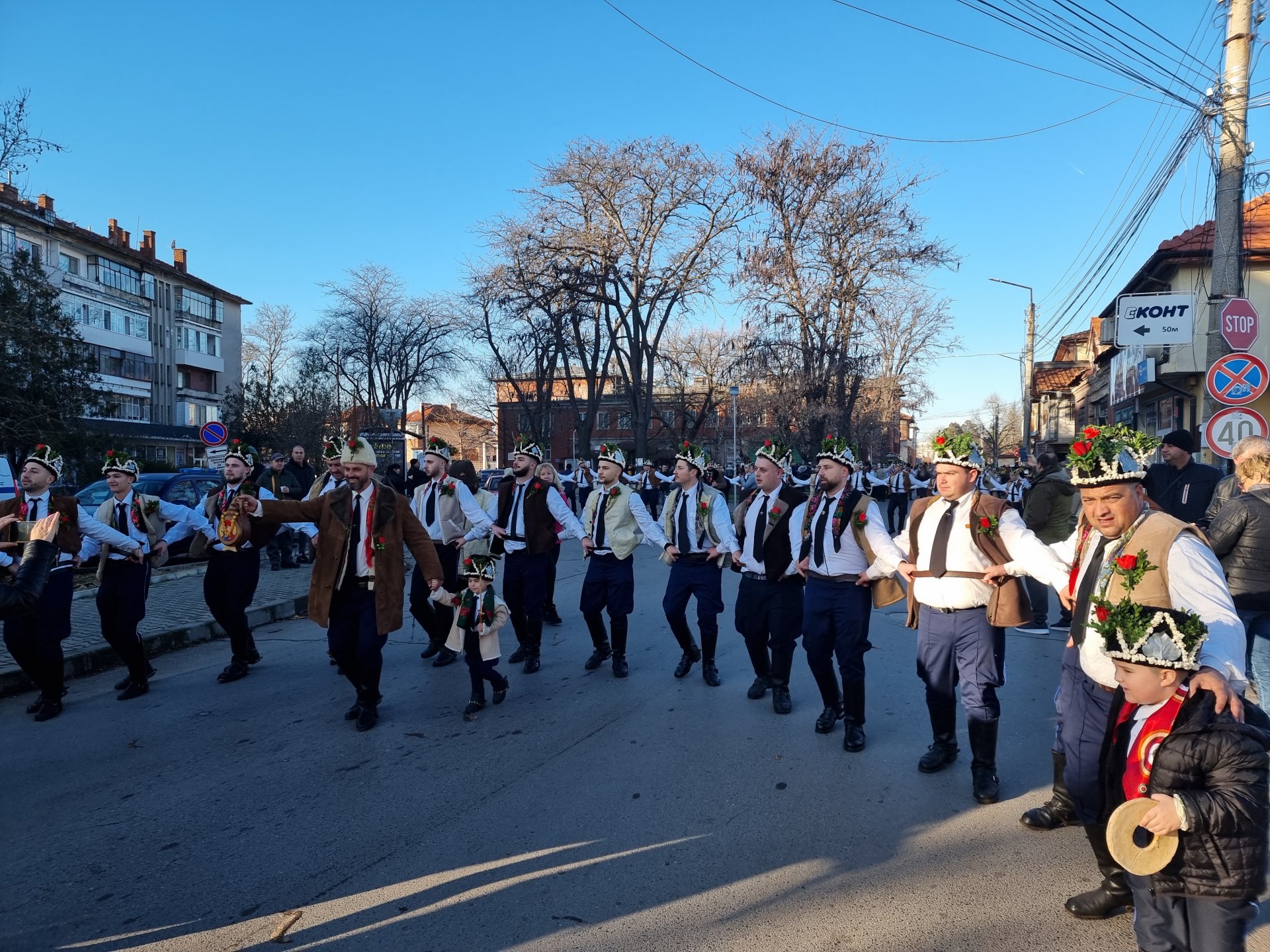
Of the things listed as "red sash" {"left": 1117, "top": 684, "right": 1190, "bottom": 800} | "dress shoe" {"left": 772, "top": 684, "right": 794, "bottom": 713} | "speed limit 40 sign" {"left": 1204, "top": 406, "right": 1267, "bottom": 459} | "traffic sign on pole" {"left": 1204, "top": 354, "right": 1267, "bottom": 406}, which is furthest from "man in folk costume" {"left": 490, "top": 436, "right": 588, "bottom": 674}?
"traffic sign on pole" {"left": 1204, "top": 354, "right": 1267, "bottom": 406}

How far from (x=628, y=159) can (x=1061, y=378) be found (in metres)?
29.9

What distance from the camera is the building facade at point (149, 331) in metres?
47.5

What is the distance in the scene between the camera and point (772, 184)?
31.7 m

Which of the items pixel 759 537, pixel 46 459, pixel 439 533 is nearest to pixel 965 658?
pixel 759 537

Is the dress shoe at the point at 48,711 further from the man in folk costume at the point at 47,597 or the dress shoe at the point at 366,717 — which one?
the dress shoe at the point at 366,717

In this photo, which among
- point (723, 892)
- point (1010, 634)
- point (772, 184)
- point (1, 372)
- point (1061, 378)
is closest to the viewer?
point (723, 892)

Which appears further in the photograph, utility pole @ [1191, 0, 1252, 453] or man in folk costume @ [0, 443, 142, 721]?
utility pole @ [1191, 0, 1252, 453]

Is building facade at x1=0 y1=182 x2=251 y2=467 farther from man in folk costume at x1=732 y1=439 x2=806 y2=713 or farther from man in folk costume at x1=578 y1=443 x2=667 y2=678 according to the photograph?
man in folk costume at x1=732 y1=439 x2=806 y2=713

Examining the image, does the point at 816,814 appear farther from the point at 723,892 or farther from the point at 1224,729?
the point at 1224,729

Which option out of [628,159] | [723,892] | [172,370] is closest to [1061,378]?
[628,159]

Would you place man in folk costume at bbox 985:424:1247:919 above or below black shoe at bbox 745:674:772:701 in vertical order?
above

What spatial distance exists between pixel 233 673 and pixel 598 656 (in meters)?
3.28

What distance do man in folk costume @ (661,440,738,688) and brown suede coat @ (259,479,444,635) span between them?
83.7 inches

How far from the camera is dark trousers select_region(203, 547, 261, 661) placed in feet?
25.0
